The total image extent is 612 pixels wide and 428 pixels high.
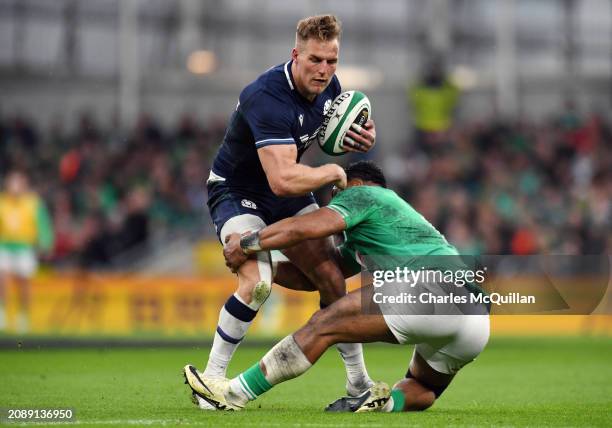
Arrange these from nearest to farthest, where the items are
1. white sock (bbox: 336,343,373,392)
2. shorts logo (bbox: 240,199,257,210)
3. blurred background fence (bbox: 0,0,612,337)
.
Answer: white sock (bbox: 336,343,373,392) < shorts logo (bbox: 240,199,257,210) < blurred background fence (bbox: 0,0,612,337)

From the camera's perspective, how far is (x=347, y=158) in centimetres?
2350

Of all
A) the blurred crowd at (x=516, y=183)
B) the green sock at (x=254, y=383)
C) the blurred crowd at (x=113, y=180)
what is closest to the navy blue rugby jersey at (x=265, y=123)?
the green sock at (x=254, y=383)

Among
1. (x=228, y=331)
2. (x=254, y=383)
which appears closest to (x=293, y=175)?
(x=228, y=331)

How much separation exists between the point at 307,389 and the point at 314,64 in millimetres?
3239

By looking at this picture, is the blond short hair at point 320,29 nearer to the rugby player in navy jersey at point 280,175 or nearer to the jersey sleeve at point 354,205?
the rugby player in navy jersey at point 280,175

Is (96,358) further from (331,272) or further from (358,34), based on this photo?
(358,34)

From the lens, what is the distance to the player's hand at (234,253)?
26.1 ft

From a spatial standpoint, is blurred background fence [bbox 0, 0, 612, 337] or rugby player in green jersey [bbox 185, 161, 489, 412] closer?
rugby player in green jersey [bbox 185, 161, 489, 412]

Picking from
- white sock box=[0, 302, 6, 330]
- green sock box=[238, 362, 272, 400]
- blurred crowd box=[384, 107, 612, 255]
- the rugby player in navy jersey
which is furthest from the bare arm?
white sock box=[0, 302, 6, 330]

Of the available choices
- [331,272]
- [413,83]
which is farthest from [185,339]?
[413,83]

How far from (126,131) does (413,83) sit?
7157 mm

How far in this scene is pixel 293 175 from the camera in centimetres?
774

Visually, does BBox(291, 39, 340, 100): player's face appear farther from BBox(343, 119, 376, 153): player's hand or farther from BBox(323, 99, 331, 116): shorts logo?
BBox(343, 119, 376, 153): player's hand

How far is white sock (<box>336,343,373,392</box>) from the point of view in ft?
27.7
